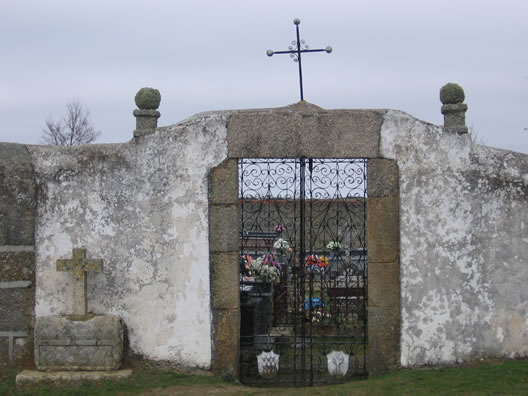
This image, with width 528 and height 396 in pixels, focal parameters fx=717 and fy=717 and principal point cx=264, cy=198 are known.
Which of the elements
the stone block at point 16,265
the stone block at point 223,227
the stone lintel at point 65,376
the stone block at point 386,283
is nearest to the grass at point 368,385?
the stone lintel at point 65,376

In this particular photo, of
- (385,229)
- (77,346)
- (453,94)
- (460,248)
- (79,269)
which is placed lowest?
(77,346)

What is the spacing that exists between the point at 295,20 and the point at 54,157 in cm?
268

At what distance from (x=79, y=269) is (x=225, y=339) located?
148cm

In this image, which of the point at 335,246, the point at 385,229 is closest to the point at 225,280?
the point at 335,246

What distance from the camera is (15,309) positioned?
21.8 ft

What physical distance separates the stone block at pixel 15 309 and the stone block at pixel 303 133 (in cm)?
234

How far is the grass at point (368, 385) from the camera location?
5.97m

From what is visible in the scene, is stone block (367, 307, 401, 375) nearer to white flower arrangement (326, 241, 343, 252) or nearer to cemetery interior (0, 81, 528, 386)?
cemetery interior (0, 81, 528, 386)

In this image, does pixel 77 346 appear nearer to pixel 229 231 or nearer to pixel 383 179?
pixel 229 231

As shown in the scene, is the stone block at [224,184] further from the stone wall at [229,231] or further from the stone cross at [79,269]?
the stone cross at [79,269]

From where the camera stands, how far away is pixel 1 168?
6.64m

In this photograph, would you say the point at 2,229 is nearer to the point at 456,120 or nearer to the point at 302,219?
the point at 302,219

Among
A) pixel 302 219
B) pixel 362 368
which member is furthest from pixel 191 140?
pixel 362 368

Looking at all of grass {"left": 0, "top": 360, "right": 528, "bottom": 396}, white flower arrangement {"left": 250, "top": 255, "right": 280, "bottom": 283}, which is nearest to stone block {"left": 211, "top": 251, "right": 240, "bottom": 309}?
grass {"left": 0, "top": 360, "right": 528, "bottom": 396}
